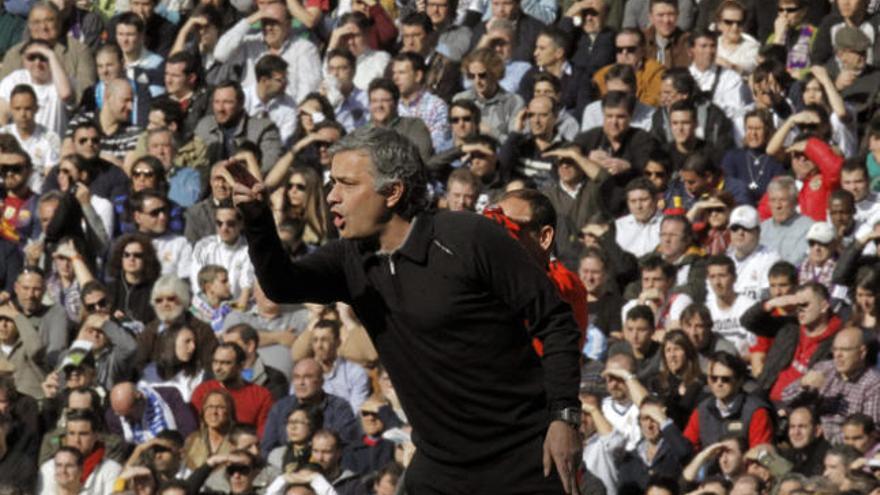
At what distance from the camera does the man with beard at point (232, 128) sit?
1736 centimetres

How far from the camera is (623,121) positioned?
52.3ft

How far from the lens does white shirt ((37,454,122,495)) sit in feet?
48.0

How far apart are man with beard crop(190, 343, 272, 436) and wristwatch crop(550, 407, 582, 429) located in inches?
298

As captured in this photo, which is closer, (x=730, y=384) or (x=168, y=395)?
(x=730, y=384)

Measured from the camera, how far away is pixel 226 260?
16.4m

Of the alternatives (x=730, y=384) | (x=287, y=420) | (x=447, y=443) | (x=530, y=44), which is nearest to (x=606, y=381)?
(x=730, y=384)

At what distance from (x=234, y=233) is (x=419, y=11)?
291cm

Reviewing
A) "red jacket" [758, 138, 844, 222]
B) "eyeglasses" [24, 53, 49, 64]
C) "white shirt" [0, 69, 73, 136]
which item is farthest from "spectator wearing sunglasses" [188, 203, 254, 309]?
"red jacket" [758, 138, 844, 222]

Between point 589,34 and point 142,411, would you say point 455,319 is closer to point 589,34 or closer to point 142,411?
point 142,411

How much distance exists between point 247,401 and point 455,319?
7588mm

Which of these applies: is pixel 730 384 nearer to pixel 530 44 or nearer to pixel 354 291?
pixel 530 44

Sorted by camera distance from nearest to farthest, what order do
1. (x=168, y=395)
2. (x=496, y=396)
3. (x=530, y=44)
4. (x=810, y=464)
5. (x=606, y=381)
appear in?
(x=496, y=396) < (x=810, y=464) < (x=606, y=381) < (x=168, y=395) < (x=530, y=44)

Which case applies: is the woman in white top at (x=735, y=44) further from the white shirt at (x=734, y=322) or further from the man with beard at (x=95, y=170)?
the man with beard at (x=95, y=170)

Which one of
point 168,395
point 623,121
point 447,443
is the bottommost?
point 168,395
